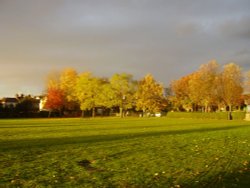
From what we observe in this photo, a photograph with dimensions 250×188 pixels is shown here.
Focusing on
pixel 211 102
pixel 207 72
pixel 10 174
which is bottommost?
pixel 10 174

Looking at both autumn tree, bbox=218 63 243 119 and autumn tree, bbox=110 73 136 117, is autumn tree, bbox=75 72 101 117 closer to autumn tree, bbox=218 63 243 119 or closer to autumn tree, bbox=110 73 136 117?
autumn tree, bbox=110 73 136 117

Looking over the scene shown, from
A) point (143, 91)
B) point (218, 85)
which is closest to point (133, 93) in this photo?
point (143, 91)

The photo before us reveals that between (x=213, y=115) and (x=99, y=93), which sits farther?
(x=99, y=93)

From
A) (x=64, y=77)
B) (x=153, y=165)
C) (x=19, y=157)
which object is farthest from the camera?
(x=64, y=77)

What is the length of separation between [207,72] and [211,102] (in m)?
8.69

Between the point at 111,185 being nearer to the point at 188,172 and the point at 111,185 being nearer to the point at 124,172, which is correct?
the point at 124,172

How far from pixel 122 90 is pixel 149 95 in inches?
408

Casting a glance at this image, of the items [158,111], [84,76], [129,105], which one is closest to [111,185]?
[84,76]

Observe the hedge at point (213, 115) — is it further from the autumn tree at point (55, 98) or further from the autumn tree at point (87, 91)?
the autumn tree at point (55, 98)

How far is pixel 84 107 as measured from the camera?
9919cm

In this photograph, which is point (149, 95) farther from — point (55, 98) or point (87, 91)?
point (55, 98)

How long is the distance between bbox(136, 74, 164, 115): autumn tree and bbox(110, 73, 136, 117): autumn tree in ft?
11.3

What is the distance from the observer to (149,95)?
379 feet

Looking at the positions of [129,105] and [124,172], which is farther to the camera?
[129,105]
